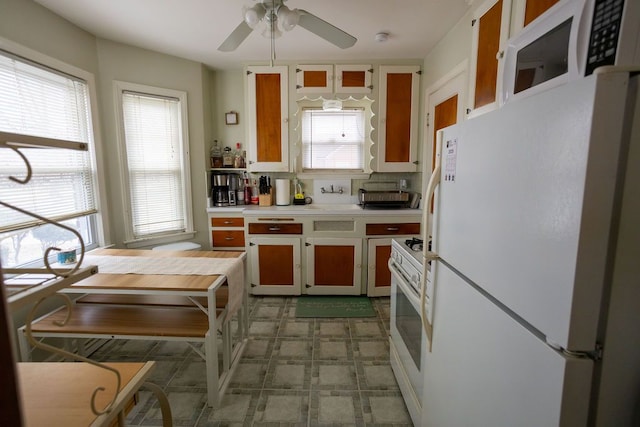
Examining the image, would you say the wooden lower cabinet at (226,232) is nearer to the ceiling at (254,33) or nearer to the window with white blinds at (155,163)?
the window with white blinds at (155,163)

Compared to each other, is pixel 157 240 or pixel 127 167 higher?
A: pixel 127 167

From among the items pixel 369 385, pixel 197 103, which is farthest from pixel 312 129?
pixel 369 385

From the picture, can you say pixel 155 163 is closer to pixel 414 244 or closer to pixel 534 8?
pixel 414 244

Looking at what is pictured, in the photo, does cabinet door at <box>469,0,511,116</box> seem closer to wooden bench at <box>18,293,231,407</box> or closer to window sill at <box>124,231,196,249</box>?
wooden bench at <box>18,293,231,407</box>

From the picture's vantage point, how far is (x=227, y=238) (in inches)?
130

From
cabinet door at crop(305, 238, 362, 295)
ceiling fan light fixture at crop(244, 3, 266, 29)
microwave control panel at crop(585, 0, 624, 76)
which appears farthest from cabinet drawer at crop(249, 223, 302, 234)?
microwave control panel at crop(585, 0, 624, 76)

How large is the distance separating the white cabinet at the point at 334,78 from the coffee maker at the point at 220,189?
135 centimetres

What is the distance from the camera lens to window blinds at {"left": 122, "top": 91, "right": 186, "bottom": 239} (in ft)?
9.39

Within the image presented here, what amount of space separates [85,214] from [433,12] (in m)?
3.30

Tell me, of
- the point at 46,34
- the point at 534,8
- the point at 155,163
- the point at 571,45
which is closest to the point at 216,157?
the point at 155,163

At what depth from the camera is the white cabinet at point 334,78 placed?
3.15m

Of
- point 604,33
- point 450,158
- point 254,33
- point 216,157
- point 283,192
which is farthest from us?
point 216,157

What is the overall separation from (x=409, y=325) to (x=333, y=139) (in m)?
2.50

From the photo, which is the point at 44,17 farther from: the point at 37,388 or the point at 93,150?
the point at 37,388
